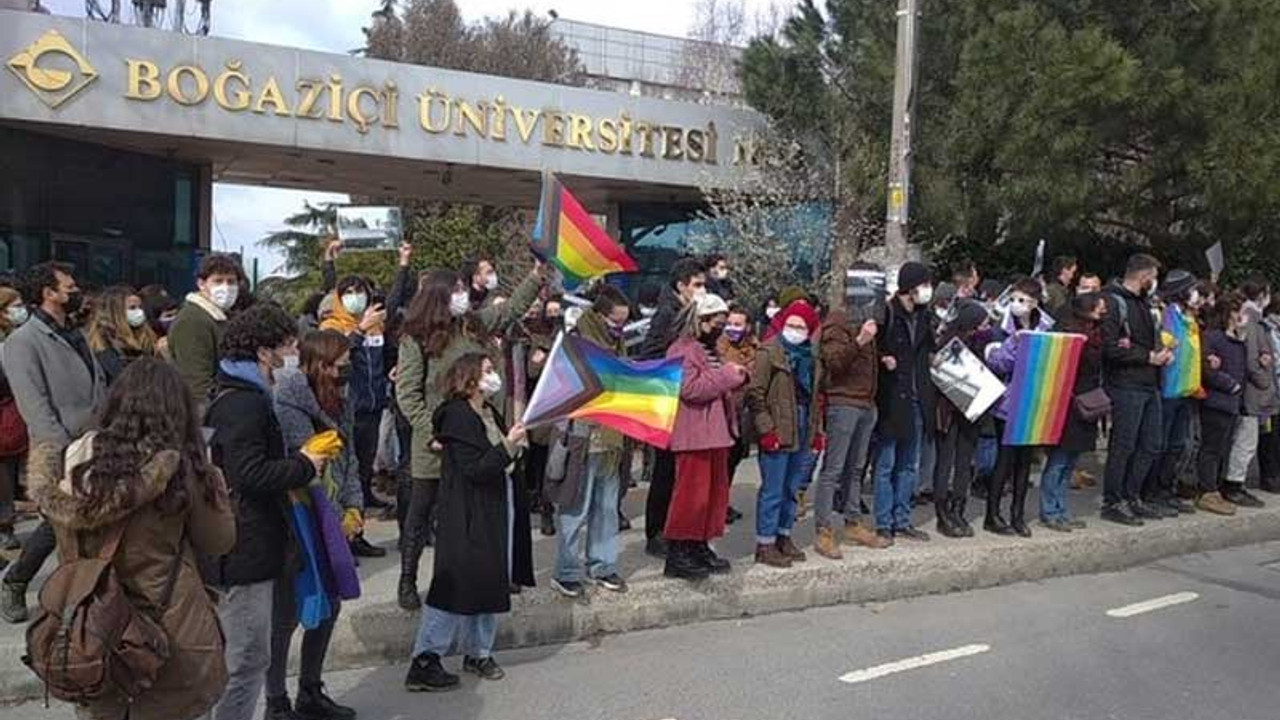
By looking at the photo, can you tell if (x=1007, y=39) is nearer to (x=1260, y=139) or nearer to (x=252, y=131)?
(x=1260, y=139)

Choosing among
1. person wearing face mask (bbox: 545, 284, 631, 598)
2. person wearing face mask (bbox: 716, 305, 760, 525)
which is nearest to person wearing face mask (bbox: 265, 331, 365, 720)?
person wearing face mask (bbox: 545, 284, 631, 598)

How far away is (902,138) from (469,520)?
8268 millimetres

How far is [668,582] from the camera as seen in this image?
21.6 feet

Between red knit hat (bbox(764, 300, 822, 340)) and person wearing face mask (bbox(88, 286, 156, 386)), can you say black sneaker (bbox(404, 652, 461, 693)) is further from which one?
red knit hat (bbox(764, 300, 822, 340))

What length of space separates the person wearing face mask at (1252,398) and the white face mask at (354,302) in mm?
7351

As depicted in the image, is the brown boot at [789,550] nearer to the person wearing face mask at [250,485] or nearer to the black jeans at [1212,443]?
the person wearing face mask at [250,485]

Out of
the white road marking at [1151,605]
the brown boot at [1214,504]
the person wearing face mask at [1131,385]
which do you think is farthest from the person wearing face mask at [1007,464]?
the brown boot at [1214,504]

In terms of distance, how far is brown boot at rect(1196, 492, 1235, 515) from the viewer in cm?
938

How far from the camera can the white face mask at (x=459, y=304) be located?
627cm

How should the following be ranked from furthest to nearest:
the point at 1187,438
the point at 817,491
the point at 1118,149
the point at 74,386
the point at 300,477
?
the point at 1118,149 → the point at 1187,438 → the point at 817,491 → the point at 74,386 → the point at 300,477

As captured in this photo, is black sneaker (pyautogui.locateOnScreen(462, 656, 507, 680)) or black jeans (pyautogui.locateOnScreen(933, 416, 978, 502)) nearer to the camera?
black sneaker (pyautogui.locateOnScreen(462, 656, 507, 680))

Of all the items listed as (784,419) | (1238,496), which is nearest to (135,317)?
(784,419)

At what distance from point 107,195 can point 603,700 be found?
13.4m

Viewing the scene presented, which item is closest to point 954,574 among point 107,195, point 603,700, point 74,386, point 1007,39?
point 603,700
